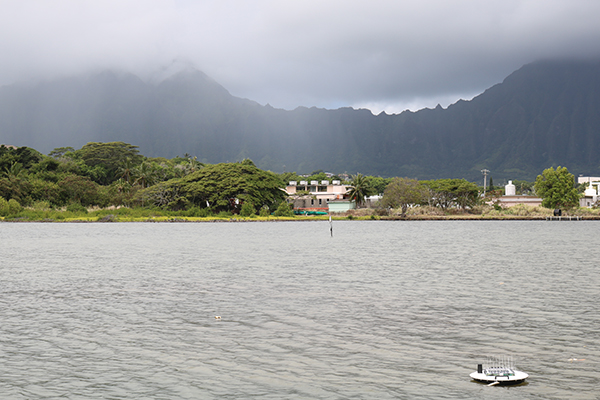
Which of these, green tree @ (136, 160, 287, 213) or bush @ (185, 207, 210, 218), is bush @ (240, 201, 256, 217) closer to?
green tree @ (136, 160, 287, 213)

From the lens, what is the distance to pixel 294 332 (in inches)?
444

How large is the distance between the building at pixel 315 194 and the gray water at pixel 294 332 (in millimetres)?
100842

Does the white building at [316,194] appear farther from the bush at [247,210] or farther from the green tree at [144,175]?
the bush at [247,210]

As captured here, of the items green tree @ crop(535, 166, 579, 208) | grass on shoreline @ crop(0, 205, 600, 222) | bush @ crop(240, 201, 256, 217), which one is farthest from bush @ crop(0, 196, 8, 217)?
green tree @ crop(535, 166, 579, 208)

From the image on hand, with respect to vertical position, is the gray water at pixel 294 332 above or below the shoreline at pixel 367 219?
below

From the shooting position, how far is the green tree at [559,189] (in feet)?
336

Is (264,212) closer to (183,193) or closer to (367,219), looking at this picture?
(183,193)

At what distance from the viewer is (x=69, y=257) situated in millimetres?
29234

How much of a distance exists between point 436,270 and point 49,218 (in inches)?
2838

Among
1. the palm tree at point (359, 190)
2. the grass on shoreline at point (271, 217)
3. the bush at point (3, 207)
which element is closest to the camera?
the bush at point (3, 207)

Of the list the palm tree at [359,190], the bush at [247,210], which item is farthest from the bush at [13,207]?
the palm tree at [359,190]

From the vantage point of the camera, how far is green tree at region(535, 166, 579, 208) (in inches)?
4028

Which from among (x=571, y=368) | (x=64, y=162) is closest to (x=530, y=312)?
(x=571, y=368)

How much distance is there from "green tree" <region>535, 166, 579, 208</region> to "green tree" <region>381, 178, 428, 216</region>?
990 inches
